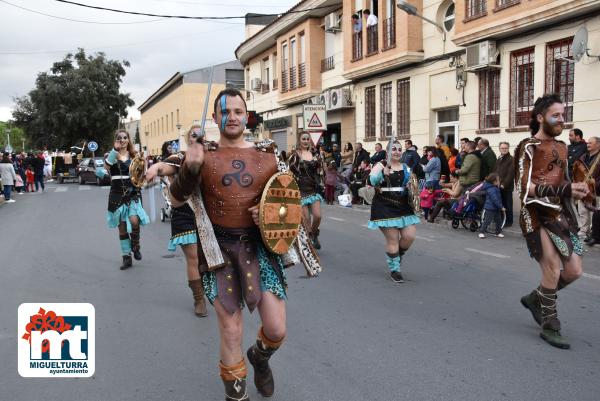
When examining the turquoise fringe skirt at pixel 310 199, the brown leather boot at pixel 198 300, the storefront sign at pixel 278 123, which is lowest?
the brown leather boot at pixel 198 300

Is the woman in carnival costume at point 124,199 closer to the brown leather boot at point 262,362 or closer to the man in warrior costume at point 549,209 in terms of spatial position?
the brown leather boot at point 262,362

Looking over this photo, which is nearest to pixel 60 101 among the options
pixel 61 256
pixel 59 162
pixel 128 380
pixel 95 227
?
pixel 59 162

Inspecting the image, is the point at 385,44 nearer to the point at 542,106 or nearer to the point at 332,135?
the point at 332,135

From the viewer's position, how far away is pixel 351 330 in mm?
5203

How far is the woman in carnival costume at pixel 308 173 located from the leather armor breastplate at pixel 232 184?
18.2 feet

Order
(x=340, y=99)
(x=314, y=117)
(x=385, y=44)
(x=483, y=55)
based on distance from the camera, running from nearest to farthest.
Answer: (x=483, y=55)
(x=314, y=117)
(x=385, y=44)
(x=340, y=99)

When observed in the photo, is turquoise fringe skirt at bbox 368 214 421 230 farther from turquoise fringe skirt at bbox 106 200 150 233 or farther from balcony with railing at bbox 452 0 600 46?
balcony with railing at bbox 452 0 600 46

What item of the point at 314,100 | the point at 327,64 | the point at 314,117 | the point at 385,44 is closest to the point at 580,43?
the point at 314,117

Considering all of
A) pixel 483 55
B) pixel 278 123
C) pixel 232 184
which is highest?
pixel 483 55

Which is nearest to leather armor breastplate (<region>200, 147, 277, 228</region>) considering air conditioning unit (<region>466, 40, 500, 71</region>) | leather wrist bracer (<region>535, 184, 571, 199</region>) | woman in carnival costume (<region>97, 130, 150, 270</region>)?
leather wrist bracer (<region>535, 184, 571, 199</region>)

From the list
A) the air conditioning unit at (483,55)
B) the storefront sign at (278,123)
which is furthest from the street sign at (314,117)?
the storefront sign at (278,123)

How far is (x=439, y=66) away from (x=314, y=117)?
4.22 metres

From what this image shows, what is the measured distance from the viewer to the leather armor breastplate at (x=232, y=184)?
11.1 ft

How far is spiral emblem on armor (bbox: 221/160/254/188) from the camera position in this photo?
337 centimetres
